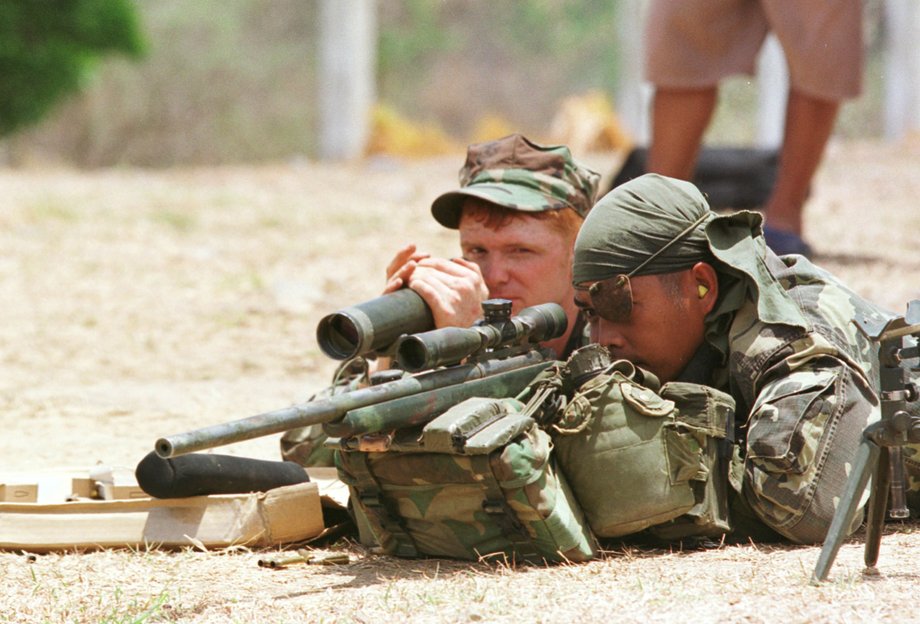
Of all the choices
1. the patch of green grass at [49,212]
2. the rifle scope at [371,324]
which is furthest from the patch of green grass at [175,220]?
the rifle scope at [371,324]

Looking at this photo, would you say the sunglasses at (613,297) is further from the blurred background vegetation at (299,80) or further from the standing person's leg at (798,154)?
the blurred background vegetation at (299,80)

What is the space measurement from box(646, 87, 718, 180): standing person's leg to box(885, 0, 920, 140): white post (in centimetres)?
905

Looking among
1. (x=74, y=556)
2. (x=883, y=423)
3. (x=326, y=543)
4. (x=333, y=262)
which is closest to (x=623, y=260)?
(x=883, y=423)

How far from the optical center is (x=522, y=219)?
4.44 m

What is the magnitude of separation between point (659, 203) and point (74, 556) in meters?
1.87

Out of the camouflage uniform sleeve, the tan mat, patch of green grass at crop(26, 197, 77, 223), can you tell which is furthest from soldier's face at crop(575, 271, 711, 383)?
patch of green grass at crop(26, 197, 77, 223)

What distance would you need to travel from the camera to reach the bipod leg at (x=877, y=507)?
316 cm

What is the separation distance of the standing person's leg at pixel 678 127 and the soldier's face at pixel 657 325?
153 inches

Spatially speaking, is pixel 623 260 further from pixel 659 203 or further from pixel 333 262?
pixel 333 262

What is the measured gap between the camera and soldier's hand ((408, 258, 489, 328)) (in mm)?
3869

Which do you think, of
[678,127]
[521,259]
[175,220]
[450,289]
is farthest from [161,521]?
[175,220]

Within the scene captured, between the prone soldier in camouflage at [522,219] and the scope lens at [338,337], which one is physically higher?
the prone soldier in camouflage at [522,219]

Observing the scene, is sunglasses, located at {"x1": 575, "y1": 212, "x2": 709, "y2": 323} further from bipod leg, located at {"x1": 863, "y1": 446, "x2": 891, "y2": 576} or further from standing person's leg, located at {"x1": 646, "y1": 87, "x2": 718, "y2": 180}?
standing person's leg, located at {"x1": 646, "y1": 87, "x2": 718, "y2": 180}

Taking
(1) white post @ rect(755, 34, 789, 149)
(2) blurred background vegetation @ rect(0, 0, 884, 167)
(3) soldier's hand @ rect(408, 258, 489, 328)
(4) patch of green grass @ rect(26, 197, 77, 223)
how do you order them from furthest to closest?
(2) blurred background vegetation @ rect(0, 0, 884, 167), (1) white post @ rect(755, 34, 789, 149), (4) patch of green grass @ rect(26, 197, 77, 223), (3) soldier's hand @ rect(408, 258, 489, 328)
